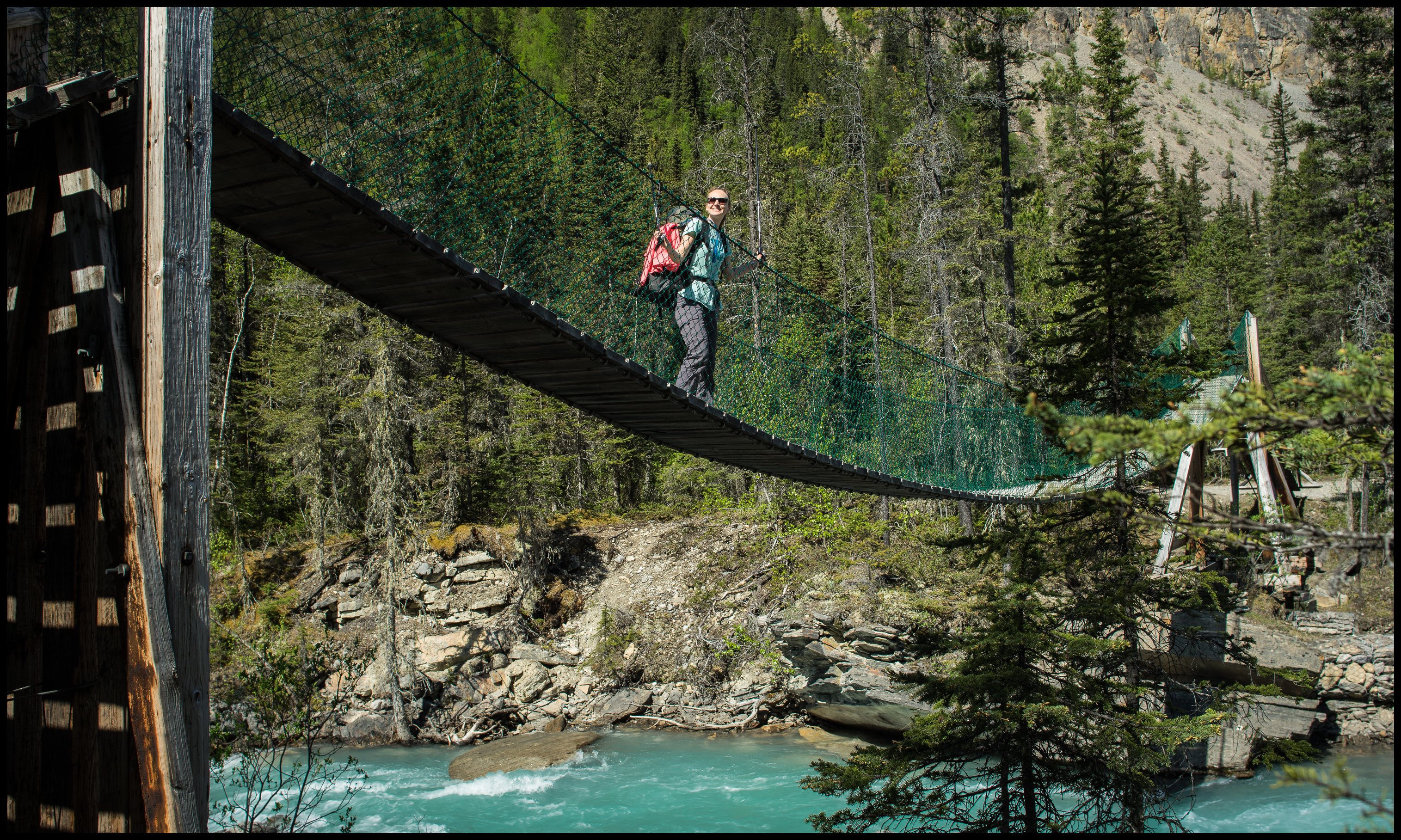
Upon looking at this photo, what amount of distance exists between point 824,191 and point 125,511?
50.0 ft

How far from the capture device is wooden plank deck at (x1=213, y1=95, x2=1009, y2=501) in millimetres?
2217

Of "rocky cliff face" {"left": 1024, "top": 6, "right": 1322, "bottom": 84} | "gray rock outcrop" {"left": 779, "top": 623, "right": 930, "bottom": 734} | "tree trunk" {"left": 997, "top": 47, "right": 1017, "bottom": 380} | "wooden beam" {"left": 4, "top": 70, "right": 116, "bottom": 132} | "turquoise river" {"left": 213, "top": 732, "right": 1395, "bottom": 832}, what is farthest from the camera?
"rocky cliff face" {"left": 1024, "top": 6, "right": 1322, "bottom": 84}

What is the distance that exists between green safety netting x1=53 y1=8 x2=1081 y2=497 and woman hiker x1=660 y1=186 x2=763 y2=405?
123 millimetres

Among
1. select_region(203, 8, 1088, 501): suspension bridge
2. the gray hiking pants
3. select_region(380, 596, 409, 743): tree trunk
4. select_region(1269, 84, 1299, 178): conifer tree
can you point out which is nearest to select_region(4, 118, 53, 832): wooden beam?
select_region(203, 8, 1088, 501): suspension bridge

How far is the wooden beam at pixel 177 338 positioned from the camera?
1.74 m

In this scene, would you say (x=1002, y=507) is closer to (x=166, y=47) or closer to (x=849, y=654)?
(x=849, y=654)

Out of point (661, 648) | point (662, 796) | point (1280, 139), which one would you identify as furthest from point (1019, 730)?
point (1280, 139)

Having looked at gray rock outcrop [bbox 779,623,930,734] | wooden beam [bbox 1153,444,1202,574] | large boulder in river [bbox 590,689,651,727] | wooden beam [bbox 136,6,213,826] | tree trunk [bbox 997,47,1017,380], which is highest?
tree trunk [bbox 997,47,1017,380]

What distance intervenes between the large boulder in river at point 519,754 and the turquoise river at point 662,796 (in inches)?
4.1

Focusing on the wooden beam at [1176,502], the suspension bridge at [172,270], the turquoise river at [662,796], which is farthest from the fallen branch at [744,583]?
the suspension bridge at [172,270]

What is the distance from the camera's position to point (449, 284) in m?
2.70

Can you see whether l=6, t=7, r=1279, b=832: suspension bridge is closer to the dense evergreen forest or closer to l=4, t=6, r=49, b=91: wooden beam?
l=4, t=6, r=49, b=91: wooden beam

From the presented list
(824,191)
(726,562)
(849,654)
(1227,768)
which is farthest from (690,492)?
(1227,768)

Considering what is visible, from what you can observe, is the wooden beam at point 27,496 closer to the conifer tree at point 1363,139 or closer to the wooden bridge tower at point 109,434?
the wooden bridge tower at point 109,434
